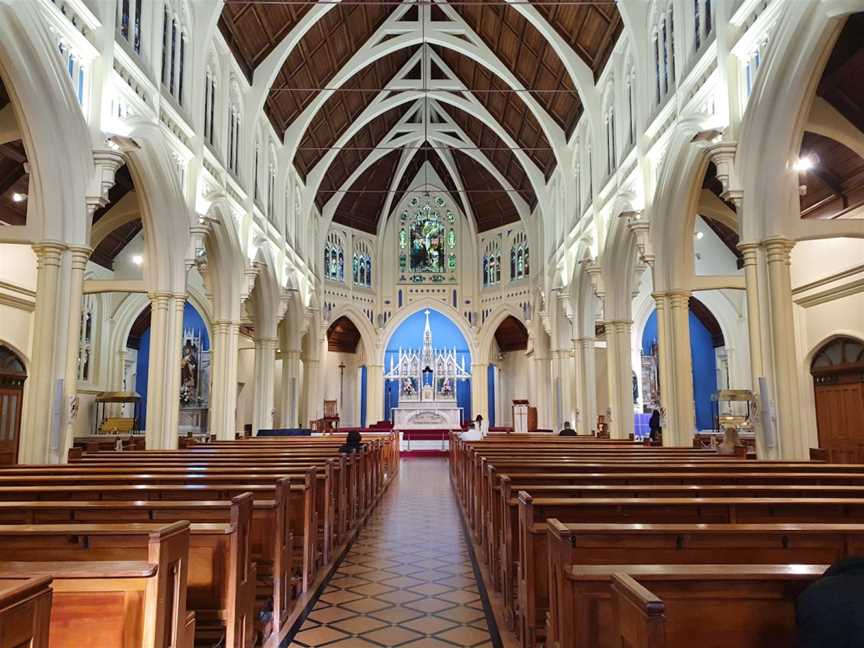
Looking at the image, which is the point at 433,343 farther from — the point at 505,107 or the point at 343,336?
the point at 505,107

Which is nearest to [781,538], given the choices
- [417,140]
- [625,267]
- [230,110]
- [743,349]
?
[625,267]

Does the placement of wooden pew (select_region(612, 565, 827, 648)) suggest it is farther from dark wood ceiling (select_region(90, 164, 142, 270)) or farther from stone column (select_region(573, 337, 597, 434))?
dark wood ceiling (select_region(90, 164, 142, 270))

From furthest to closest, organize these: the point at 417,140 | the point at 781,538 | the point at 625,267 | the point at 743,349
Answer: the point at 417,140 < the point at 743,349 < the point at 625,267 < the point at 781,538

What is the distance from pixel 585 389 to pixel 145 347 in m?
15.5

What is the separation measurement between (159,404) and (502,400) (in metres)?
20.3

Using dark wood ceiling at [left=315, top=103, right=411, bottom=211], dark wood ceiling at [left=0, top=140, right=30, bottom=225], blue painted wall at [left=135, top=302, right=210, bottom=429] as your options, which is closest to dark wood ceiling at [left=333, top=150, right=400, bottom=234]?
dark wood ceiling at [left=315, top=103, right=411, bottom=211]

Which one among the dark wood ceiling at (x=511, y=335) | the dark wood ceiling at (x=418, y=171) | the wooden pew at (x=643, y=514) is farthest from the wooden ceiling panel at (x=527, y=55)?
the wooden pew at (x=643, y=514)

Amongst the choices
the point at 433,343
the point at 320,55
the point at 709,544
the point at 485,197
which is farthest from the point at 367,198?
the point at 709,544

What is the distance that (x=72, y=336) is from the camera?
8.28 metres

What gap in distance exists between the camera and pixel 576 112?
17891 millimetres

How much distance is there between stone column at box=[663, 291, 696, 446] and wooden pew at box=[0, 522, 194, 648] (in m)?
9.61

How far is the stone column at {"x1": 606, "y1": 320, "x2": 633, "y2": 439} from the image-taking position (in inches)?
562

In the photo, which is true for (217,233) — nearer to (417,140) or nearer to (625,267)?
(625,267)

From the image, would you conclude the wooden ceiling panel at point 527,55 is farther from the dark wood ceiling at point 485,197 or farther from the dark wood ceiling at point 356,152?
the dark wood ceiling at point 485,197
